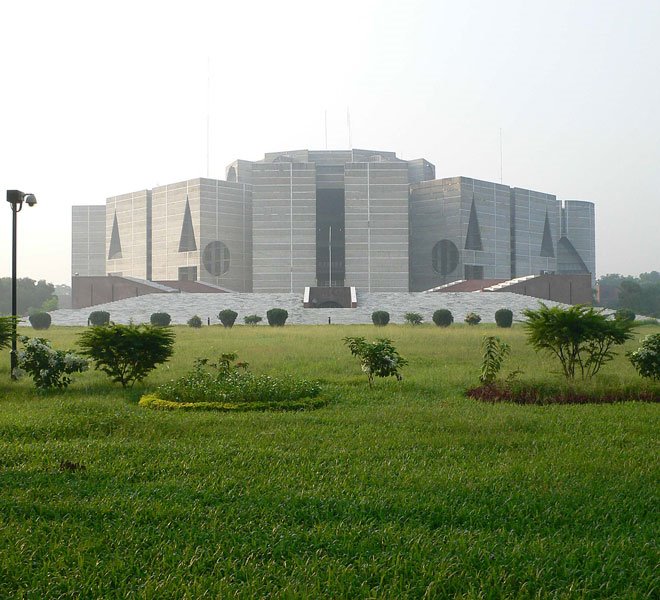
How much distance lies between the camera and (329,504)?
4371mm

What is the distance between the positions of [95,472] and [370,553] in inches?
98.2

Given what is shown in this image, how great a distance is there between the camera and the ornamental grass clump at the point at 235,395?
8.74 m

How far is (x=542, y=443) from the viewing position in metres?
6.38

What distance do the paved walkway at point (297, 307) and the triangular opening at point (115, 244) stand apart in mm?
25743

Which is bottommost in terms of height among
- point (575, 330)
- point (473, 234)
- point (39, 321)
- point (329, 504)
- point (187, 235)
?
point (329, 504)

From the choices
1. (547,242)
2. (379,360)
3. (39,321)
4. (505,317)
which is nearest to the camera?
(379,360)

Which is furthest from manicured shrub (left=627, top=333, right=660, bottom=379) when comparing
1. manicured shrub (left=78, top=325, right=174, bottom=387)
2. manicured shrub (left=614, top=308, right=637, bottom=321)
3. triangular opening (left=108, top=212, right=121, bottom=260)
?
triangular opening (left=108, top=212, right=121, bottom=260)

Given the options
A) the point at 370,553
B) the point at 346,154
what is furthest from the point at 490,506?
the point at 346,154

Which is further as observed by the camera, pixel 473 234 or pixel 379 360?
pixel 473 234

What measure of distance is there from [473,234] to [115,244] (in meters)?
35.0

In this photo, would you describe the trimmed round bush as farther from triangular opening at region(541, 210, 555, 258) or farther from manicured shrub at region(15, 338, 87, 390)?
triangular opening at region(541, 210, 555, 258)

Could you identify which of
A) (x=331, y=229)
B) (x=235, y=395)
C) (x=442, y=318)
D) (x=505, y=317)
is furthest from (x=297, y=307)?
(x=235, y=395)

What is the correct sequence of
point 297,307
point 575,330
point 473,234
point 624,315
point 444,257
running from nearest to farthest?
point 575,330 < point 624,315 < point 297,307 < point 473,234 < point 444,257

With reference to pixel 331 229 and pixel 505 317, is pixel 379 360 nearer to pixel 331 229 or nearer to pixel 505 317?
pixel 505 317
